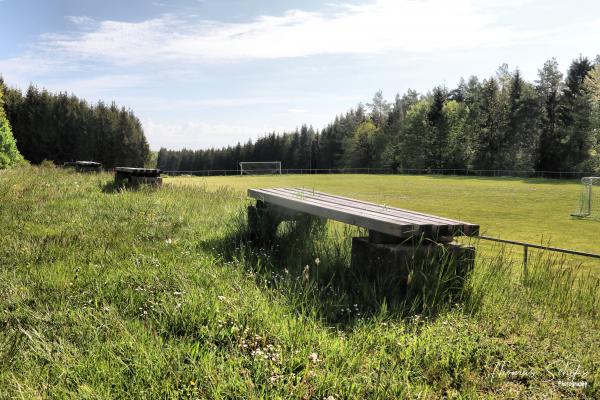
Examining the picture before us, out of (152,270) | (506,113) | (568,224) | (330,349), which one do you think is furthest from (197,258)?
(506,113)

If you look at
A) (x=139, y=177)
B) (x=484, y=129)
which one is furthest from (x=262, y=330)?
(x=484, y=129)

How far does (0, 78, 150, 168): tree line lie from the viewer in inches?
1870

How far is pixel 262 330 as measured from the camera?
3.01 metres

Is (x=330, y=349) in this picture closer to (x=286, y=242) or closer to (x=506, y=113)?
(x=286, y=242)

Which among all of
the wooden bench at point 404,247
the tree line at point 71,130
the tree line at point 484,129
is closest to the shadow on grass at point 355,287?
the wooden bench at point 404,247

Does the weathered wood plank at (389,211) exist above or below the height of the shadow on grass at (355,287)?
above

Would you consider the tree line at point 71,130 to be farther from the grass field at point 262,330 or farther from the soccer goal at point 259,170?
the grass field at point 262,330

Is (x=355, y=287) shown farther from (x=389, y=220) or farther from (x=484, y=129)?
(x=484, y=129)

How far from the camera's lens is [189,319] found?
318 cm

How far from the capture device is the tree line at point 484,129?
163 ft

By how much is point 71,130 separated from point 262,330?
53551mm

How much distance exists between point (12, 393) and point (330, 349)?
1.79 m

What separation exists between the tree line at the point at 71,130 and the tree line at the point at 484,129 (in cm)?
3565

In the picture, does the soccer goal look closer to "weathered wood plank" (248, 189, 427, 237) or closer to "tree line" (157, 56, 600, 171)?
"tree line" (157, 56, 600, 171)
